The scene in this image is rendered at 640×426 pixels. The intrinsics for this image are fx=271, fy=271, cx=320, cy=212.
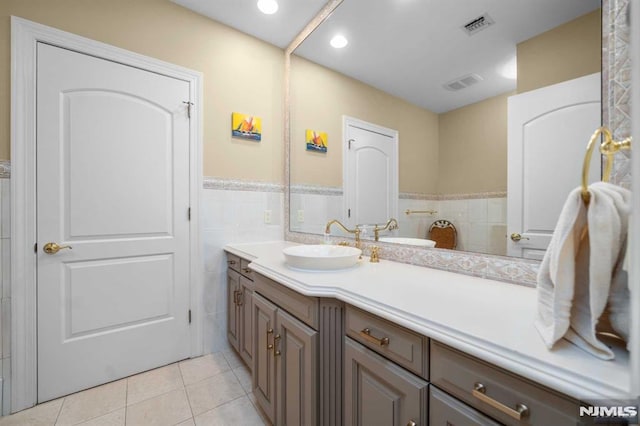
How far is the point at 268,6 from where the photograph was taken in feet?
6.59

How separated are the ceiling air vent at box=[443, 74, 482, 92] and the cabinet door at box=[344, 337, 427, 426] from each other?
4.09ft

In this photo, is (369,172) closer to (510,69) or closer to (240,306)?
(510,69)

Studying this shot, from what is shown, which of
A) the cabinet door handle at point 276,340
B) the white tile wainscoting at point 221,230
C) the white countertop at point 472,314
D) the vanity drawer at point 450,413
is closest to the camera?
the white countertop at point 472,314

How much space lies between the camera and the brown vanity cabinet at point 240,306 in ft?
5.84

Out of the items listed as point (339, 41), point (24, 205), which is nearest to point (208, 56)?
point (339, 41)

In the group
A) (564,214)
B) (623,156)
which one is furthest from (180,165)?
(623,156)

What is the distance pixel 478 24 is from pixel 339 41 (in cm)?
105

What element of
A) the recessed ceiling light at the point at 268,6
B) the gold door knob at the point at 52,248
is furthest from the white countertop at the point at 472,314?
the recessed ceiling light at the point at 268,6

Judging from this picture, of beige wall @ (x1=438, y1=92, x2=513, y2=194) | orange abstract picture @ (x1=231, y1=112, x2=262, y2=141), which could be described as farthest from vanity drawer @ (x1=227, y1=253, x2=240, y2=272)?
beige wall @ (x1=438, y1=92, x2=513, y2=194)

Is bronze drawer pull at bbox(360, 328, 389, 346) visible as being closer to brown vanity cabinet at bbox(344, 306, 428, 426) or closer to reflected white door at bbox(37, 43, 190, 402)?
brown vanity cabinet at bbox(344, 306, 428, 426)

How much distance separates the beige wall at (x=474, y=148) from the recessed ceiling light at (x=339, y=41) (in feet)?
3.42

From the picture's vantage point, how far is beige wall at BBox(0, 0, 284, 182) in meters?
1.59

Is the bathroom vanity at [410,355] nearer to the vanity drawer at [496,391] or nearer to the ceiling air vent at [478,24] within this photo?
the vanity drawer at [496,391]

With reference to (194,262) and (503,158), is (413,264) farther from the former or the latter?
(194,262)
